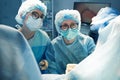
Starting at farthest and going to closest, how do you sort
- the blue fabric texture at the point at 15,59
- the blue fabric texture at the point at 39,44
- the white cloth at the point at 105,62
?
1. the blue fabric texture at the point at 39,44
2. the white cloth at the point at 105,62
3. the blue fabric texture at the point at 15,59

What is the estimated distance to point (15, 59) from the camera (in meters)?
0.50

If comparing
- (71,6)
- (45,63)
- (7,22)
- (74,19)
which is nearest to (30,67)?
(45,63)

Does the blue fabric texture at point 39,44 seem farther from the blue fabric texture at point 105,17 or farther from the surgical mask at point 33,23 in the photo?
the blue fabric texture at point 105,17

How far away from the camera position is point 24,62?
0.51 m

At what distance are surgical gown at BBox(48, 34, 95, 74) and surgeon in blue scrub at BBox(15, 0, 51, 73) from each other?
0.42ft

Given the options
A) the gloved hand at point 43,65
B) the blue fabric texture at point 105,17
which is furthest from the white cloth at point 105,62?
the gloved hand at point 43,65

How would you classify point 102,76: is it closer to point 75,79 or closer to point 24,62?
point 75,79

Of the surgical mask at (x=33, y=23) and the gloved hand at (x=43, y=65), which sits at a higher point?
the surgical mask at (x=33, y=23)

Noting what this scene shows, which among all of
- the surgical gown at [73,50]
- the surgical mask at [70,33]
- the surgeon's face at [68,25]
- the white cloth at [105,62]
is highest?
the white cloth at [105,62]

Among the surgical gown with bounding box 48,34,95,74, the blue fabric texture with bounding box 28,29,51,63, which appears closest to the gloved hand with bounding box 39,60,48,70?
the blue fabric texture with bounding box 28,29,51,63

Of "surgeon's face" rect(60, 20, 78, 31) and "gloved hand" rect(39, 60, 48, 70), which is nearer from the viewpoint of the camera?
"gloved hand" rect(39, 60, 48, 70)

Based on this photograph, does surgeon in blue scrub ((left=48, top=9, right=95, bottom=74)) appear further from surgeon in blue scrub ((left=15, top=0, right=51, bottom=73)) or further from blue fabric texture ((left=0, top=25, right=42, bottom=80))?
blue fabric texture ((left=0, top=25, right=42, bottom=80))

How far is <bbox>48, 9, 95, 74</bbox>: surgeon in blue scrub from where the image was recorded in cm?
186

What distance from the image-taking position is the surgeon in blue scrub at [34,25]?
181 centimetres
